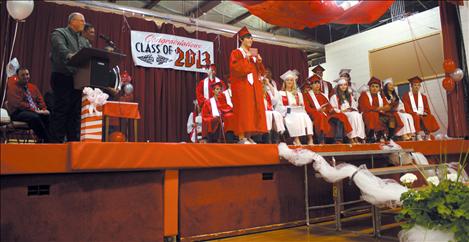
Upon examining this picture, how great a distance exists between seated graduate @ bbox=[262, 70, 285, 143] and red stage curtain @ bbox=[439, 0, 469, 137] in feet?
9.76

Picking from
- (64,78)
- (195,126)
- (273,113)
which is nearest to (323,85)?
(273,113)

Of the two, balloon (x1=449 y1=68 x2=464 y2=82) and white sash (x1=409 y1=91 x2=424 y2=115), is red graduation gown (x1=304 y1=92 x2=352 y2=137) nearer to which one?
white sash (x1=409 y1=91 x2=424 y2=115)

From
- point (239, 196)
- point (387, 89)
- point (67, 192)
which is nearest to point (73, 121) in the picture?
point (67, 192)

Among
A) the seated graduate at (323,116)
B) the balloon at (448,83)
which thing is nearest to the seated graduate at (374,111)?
the seated graduate at (323,116)

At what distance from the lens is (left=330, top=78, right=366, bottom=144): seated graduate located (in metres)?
5.00

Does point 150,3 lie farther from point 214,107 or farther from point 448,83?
point 448,83

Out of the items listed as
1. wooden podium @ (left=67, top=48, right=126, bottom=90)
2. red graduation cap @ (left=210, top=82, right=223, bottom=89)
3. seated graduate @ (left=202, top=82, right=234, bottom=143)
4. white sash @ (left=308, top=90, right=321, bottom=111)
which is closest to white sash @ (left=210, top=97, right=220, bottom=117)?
seated graduate @ (left=202, top=82, right=234, bottom=143)

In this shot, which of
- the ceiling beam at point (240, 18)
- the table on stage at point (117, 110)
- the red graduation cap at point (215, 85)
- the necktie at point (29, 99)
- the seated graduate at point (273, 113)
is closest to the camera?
the table on stage at point (117, 110)

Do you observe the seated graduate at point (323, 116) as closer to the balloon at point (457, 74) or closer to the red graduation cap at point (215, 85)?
the red graduation cap at point (215, 85)

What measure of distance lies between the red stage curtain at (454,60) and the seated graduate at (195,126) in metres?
3.95

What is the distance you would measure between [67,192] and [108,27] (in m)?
4.26

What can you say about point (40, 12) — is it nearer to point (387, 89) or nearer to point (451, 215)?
point (387, 89)

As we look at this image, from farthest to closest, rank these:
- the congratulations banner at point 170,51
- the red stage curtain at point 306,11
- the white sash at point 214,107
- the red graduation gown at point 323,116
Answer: the congratulations banner at point 170,51 < the white sash at point 214,107 < the red graduation gown at point 323,116 < the red stage curtain at point 306,11

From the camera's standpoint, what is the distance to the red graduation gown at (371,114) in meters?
5.31
